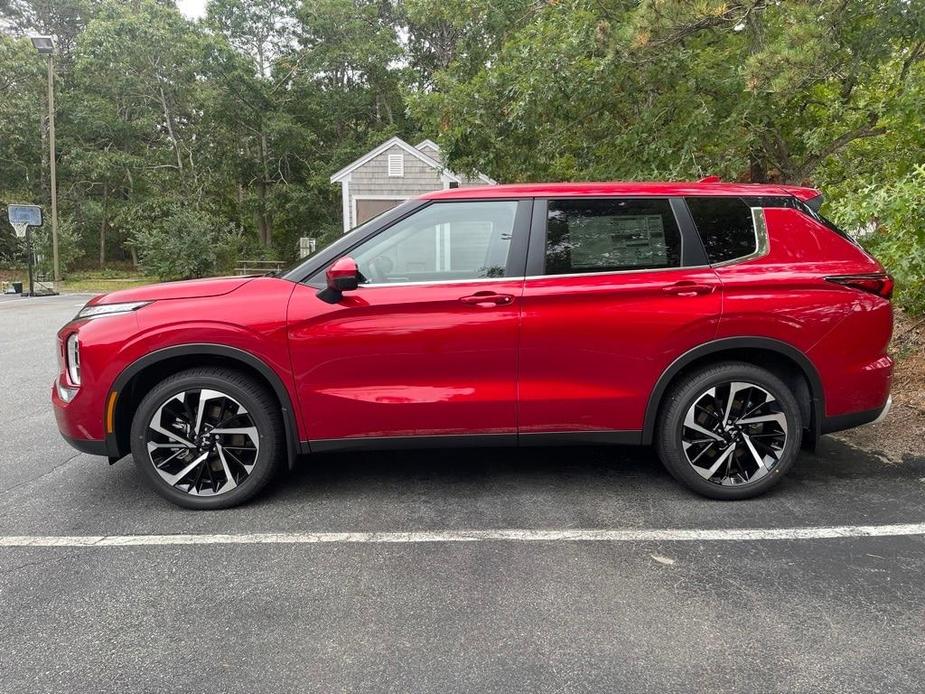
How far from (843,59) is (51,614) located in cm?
754

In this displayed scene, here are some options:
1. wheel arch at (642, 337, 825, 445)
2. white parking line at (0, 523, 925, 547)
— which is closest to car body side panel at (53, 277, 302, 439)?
white parking line at (0, 523, 925, 547)

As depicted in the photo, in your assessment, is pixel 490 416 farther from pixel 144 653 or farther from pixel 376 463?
pixel 144 653

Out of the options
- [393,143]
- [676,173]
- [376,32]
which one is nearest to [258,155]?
[376,32]

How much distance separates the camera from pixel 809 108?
7.73m

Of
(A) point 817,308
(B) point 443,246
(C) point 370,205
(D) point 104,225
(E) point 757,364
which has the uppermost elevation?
(D) point 104,225

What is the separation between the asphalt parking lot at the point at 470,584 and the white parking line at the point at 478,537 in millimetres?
14

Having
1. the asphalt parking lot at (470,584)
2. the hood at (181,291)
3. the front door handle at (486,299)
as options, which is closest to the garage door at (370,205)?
the asphalt parking lot at (470,584)

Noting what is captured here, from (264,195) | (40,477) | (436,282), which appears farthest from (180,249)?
(436,282)

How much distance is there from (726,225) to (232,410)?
2.96m

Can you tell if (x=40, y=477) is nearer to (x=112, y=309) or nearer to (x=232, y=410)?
(x=112, y=309)

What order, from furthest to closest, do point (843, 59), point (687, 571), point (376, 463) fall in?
point (843, 59) < point (376, 463) < point (687, 571)

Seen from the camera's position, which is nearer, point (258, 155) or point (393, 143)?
point (393, 143)

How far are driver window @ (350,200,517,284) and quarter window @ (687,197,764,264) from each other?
3.54 ft

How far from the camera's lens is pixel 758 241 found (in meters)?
3.52
